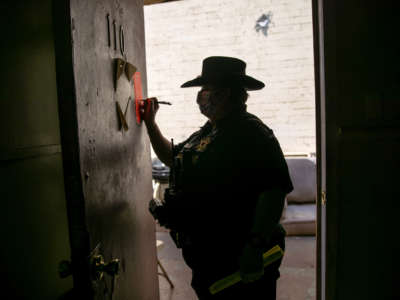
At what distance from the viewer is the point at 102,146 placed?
1.00m

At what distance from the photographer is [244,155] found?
1283mm

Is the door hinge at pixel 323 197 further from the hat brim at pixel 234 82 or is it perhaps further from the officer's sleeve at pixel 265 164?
the hat brim at pixel 234 82

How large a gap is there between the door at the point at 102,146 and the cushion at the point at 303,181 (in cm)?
273

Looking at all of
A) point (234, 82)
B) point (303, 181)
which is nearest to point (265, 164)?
point (234, 82)

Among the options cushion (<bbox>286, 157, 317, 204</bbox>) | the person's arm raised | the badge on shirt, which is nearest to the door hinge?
the badge on shirt

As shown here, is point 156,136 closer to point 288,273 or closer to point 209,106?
point 209,106

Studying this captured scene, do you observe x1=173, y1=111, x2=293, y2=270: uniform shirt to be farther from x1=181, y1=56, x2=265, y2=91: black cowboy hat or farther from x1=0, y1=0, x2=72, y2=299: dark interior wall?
x1=0, y1=0, x2=72, y2=299: dark interior wall

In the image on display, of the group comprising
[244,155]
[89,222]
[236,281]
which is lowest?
[236,281]

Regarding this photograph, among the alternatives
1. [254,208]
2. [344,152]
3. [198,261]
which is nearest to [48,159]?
[198,261]

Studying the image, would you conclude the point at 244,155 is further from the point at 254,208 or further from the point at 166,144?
the point at 166,144

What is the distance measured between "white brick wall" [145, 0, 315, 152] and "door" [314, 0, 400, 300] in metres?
3.18

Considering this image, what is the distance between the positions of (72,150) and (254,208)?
837mm

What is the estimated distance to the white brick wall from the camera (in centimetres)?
417

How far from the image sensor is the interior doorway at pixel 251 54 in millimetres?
4156
